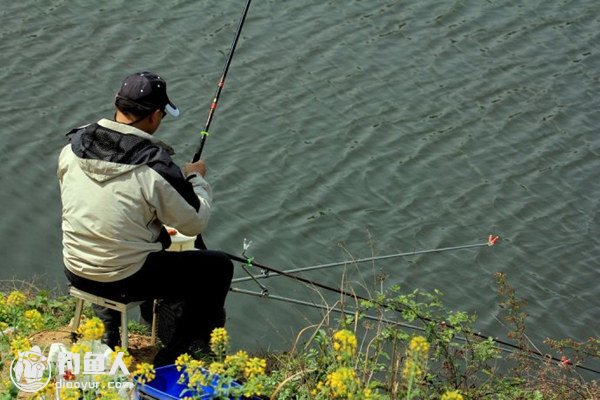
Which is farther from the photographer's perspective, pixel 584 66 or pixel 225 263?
pixel 584 66

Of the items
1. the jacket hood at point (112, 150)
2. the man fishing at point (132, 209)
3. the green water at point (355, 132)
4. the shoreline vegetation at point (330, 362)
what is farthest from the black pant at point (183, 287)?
the green water at point (355, 132)

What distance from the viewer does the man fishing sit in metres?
3.97

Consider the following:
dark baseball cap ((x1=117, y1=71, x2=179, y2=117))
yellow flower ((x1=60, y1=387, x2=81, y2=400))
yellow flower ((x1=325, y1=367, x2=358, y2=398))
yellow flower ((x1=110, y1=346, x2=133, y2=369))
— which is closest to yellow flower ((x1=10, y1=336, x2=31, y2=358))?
yellow flower ((x1=60, y1=387, x2=81, y2=400))

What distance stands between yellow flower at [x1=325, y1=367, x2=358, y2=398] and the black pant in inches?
41.5

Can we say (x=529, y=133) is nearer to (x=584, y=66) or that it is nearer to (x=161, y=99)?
(x=584, y=66)

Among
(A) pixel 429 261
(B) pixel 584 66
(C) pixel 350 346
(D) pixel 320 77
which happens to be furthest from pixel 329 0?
(C) pixel 350 346

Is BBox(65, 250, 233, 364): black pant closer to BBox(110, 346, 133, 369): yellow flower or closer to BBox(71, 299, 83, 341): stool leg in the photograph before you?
BBox(71, 299, 83, 341): stool leg

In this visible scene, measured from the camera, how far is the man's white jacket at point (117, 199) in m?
3.96

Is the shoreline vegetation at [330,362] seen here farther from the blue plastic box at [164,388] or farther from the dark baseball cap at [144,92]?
the dark baseball cap at [144,92]

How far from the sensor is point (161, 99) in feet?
13.6

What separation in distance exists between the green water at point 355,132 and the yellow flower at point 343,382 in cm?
247

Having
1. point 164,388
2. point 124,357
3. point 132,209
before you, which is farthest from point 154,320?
point 124,357

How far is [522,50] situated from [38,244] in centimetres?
522

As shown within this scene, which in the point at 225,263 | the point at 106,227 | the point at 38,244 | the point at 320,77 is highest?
the point at 106,227
